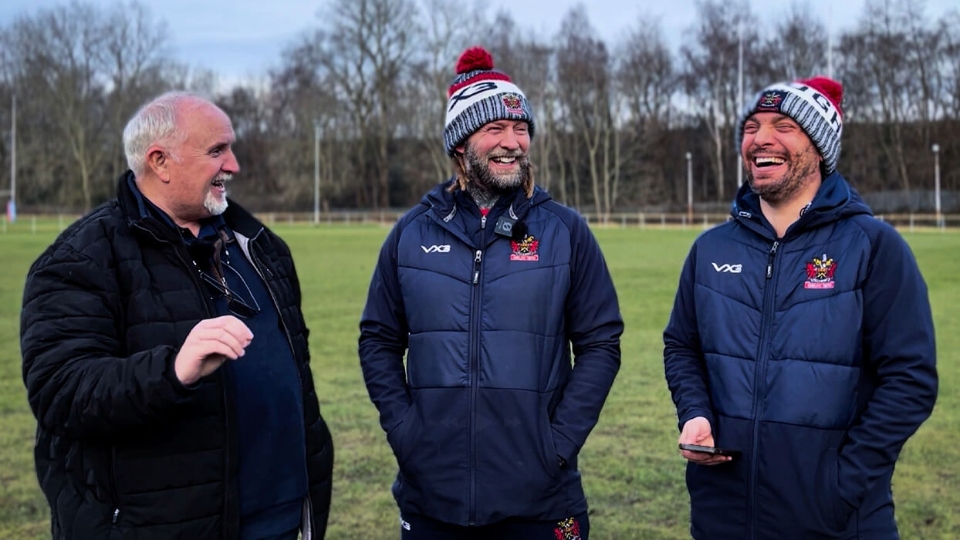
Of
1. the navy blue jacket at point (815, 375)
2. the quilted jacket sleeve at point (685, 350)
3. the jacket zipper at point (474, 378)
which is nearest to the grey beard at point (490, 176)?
the jacket zipper at point (474, 378)

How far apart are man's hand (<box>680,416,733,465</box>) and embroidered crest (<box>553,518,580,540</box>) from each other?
0.44 metres

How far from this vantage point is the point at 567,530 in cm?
324

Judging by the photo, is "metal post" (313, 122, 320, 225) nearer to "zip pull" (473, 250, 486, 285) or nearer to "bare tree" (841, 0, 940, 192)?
"bare tree" (841, 0, 940, 192)

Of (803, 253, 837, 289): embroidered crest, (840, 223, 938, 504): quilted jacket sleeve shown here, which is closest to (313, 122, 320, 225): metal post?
(803, 253, 837, 289): embroidered crest

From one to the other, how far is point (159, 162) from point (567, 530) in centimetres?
174

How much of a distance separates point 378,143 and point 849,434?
218 ft

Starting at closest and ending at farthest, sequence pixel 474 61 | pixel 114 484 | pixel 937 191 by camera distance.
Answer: pixel 114 484 < pixel 474 61 < pixel 937 191

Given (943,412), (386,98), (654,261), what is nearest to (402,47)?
(386,98)

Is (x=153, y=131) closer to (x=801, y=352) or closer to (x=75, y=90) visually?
(x=801, y=352)

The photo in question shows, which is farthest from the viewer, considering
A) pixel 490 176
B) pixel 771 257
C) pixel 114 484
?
pixel 490 176

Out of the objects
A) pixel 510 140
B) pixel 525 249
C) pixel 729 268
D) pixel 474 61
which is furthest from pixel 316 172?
pixel 729 268

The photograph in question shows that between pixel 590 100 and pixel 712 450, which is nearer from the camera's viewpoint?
pixel 712 450

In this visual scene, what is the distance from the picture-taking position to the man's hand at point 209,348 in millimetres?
2553

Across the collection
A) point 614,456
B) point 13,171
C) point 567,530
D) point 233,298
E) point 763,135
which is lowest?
point 614,456
